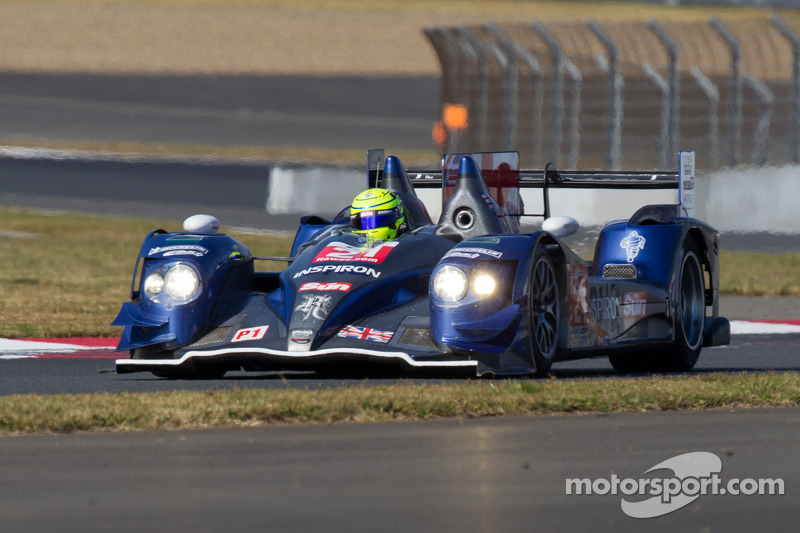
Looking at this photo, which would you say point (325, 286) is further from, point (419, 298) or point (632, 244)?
point (632, 244)

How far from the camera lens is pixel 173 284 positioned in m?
8.41

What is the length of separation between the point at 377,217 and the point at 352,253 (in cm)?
52

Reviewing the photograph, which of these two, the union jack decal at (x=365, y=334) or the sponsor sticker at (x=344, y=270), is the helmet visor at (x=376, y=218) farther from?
the union jack decal at (x=365, y=334)

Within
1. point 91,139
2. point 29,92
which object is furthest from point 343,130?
point 29,92

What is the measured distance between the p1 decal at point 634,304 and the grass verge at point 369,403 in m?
1.42

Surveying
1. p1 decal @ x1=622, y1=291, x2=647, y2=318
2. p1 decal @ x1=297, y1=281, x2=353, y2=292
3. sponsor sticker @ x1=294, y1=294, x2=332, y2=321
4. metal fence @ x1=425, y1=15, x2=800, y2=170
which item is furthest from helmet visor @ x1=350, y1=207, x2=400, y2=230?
metal fence @ x1=425, y1=15, x2=800, y2=170

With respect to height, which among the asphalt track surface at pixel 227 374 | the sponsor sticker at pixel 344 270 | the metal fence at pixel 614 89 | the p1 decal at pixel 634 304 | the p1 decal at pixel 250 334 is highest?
the metal fence at pixel 614 89

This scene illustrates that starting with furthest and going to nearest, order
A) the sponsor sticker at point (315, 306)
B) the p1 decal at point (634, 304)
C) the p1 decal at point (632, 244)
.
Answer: the p1 decal at point (632, 244), the p1 decal at point (634, 304), the sponsor sticker at point (315, 306)

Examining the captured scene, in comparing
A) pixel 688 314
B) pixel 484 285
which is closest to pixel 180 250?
pixel 484 285

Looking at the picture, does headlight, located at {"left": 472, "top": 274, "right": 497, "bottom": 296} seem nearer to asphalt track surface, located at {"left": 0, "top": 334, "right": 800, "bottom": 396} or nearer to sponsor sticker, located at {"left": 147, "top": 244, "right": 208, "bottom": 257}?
asphalt track surface, located at {"left": 0, "top": 334, "right": 800, "bottom": 396}

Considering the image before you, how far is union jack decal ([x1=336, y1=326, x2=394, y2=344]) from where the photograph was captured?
7.92 meters

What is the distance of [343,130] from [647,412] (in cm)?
3924

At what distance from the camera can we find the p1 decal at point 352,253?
27.6 feet

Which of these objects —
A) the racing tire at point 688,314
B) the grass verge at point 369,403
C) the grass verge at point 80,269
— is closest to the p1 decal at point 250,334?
the grass verge at point 369,403
